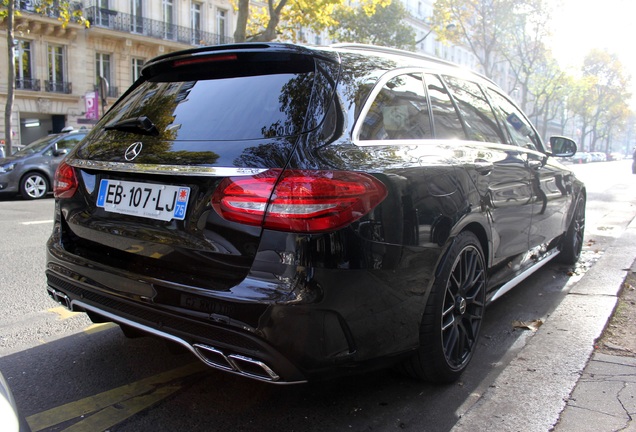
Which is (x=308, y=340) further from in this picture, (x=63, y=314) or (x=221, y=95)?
(x=63, y=314)

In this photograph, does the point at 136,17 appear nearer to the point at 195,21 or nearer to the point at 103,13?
the point at 103,13

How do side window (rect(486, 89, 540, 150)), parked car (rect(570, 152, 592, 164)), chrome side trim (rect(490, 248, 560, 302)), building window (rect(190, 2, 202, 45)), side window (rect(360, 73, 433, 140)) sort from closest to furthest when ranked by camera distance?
side window (rect(360, 73, 433, 140)) → chrome side trim (rect(490, 248, 560, 302)) → side window (rect(486, 89, 540, 150)) → building window (rect(190, 2, 202, 45)) → parked car (rect(570, 152, 592, 164))

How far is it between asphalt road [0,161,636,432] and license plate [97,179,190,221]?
95 centimetres

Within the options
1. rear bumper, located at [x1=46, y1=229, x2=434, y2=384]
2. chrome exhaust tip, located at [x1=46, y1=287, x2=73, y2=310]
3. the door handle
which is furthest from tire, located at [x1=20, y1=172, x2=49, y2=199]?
the door handle

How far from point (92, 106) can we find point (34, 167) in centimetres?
1356

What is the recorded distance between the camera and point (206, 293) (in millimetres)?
2129

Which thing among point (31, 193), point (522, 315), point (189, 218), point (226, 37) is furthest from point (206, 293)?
point (226, 37)

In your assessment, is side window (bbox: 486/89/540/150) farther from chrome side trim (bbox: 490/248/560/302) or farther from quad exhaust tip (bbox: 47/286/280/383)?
quad exhaust tip (bbox: 47/286/280/383)

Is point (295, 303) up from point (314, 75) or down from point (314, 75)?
down

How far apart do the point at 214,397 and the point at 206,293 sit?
827mm

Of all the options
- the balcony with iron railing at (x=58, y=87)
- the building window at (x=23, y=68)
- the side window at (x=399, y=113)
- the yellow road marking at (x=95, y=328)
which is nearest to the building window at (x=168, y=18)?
the balcony with iron railing at (x=58, y=87)

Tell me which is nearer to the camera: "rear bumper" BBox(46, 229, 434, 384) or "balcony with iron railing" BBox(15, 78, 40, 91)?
"rear bumper" BBox(46, 229, 434, 384)

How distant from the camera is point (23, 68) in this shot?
2700 cm

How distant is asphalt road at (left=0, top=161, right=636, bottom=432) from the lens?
2.46 meters
